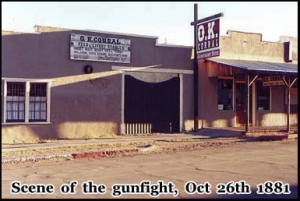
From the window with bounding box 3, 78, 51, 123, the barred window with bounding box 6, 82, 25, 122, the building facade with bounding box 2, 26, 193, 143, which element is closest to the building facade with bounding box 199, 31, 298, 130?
the building facade with bounding box 2, 26, 193, 143

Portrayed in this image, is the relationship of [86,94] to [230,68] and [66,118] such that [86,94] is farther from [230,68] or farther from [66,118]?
[230,68]

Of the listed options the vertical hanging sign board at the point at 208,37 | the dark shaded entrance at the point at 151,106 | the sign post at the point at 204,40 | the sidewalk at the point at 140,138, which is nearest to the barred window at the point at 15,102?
the sidewalk at the point at 140,138

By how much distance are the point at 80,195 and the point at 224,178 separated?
10.5 ft

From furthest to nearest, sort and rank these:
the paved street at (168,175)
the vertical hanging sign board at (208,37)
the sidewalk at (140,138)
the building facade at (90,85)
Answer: the vertical hanging sign board at (208,37) < the building facade at (90,85) < the sidewalk at (140,138) < the paved street at (168,175)

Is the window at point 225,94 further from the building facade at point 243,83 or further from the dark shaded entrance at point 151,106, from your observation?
the dark shaded entrance at point 151,106

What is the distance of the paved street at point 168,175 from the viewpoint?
26.5ft

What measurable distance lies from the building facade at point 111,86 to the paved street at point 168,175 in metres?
5.20

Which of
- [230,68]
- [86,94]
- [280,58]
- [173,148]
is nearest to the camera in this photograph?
[173,148]

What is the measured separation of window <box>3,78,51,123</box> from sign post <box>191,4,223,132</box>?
6998mm

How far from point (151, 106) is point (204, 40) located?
3.84m

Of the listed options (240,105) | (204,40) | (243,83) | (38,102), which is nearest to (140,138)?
(38,102)

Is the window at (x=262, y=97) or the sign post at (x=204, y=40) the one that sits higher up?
the sign post at (x=204, y=40)

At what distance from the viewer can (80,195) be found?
25.7ft

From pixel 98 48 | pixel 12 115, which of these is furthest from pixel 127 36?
pixel 12 115
